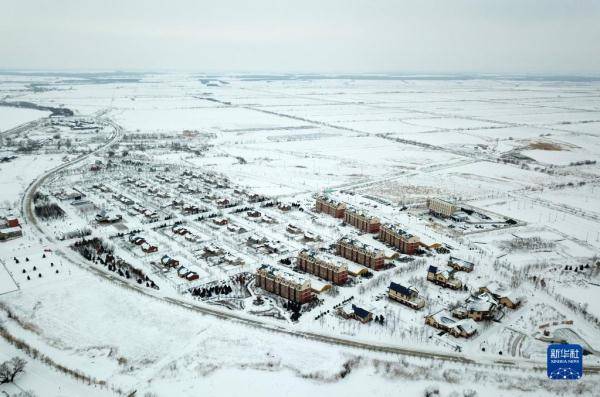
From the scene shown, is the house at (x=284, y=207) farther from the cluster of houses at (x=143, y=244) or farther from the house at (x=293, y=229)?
the cluster of houses at (x=143, y=244)

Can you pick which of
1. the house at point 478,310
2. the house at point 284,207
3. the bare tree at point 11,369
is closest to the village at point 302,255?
the house at point 478,310

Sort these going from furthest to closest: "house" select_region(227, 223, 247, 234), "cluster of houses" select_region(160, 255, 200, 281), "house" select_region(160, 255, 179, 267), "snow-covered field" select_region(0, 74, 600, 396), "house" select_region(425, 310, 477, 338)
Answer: "house" select_region(227, 223, 247, 234) → "house" select_region(160, 255, 179, 267) → "cluster of houses" select_region(160, 255, 200, 281) → "house" select_region(425, 310, 477, 338) → "snow-covered field" select_region(0, 74, 600, 396)

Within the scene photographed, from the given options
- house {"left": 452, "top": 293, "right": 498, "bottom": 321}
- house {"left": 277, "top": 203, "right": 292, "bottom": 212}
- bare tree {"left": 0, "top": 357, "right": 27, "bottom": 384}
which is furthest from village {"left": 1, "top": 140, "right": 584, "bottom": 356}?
bare tree {"left": 0, "top": 357, "right": 27, "bottom": 384}

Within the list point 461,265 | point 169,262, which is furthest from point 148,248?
point 461,265

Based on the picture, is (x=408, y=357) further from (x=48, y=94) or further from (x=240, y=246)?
(x=48, y=94)

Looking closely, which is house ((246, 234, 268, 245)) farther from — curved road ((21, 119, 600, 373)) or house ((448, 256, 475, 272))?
house ((448, 256, 475, 272))

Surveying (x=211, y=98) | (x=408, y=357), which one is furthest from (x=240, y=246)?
(x=211, y=98)
